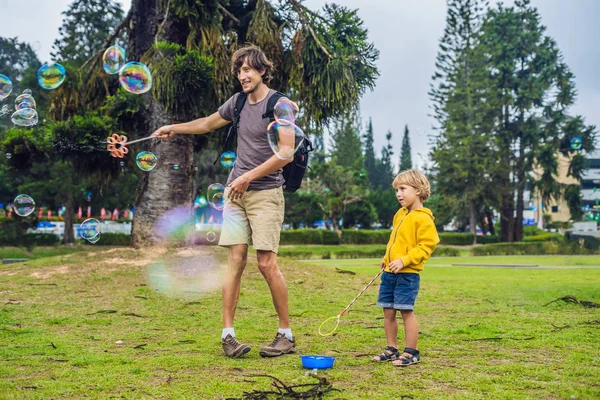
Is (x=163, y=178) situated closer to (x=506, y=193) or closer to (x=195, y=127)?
(x=195, y=127)

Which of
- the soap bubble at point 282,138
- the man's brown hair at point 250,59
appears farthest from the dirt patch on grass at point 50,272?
the soap bubble at point 282,138

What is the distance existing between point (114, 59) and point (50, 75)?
939 mm

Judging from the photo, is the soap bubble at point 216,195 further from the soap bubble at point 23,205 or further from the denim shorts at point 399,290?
the soap bubble at point 23,205

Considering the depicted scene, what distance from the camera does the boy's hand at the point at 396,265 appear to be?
14.3 feet

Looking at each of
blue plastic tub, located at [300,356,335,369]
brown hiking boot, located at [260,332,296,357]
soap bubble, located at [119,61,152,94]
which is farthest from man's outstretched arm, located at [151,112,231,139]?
soap bubble, located at [119,61,152,94]

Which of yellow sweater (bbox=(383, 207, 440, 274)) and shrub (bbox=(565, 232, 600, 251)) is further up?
yellow sweater (bbox=(383, 207, 440, 274))

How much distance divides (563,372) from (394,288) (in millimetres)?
1242

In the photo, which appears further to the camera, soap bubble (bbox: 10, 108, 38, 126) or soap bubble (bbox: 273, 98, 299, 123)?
soap bubble (bbox: 10, 108, 38, 126)

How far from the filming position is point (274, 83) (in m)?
11.6

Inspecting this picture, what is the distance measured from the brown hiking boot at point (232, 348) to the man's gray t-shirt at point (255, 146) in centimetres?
117

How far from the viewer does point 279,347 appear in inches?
181

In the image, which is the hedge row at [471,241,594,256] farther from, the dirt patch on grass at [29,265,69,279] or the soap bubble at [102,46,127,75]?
the soap bubble at [102,46,127,75]

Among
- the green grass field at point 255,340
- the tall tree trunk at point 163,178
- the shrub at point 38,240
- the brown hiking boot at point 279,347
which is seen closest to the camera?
the green grass field at point 255,340

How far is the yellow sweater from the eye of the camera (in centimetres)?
441
